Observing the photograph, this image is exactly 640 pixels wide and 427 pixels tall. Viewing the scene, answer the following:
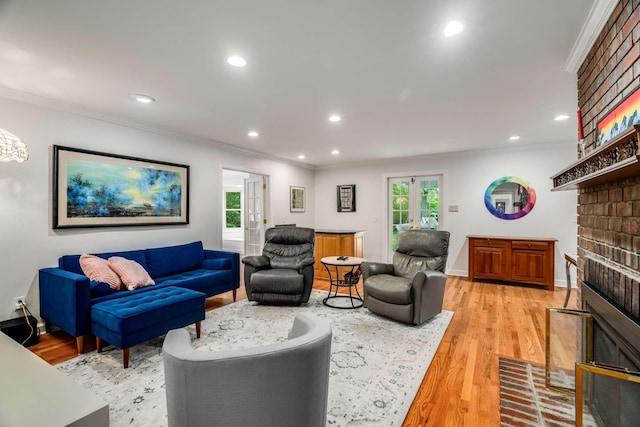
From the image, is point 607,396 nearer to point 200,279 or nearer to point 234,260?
point 200,279

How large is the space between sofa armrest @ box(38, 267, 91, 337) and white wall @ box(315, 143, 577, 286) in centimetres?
511

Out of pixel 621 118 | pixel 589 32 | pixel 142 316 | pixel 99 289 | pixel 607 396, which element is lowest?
pixel 607 396

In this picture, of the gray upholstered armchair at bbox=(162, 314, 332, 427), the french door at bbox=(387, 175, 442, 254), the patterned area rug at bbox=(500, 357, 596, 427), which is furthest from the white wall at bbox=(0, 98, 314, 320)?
the patterned area rug at bbox=(500, 357, 596, 427)

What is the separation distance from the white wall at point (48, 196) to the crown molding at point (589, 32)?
440cm

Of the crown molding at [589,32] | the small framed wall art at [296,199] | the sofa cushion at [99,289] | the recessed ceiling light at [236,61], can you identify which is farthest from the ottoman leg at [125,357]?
the small framed wall art at [296,199]

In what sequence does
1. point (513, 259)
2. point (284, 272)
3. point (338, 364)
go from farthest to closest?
point (513, 259), point (284, 272), point (338, 364)

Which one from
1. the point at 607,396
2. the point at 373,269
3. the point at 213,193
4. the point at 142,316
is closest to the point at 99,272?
the point at 142,316

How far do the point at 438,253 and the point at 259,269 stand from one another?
7.44 feet

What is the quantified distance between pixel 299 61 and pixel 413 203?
4561 mm

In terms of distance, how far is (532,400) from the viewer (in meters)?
1.95

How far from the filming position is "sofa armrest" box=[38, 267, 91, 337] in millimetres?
2512

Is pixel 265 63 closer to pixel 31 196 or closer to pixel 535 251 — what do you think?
pixel 31 196

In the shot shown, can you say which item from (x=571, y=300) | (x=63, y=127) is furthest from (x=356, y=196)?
(x=63, y=127)

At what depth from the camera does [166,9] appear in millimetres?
1693
